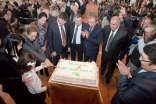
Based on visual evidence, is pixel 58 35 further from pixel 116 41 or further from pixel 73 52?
pixel 116 41

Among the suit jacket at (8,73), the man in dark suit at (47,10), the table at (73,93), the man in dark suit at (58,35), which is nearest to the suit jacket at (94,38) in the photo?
the man in dark suit at (58,35)

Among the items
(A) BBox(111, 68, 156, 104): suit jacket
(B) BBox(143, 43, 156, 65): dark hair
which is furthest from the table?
(B) BBox(143, 43, 156, 65): dark hair

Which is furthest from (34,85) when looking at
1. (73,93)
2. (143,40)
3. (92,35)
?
(143,40)

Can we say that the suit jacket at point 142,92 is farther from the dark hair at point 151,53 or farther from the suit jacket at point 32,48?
the suit jacket at point 32,48

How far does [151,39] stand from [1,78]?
8.06 feet


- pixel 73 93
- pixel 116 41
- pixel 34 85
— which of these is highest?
pixel 116 41

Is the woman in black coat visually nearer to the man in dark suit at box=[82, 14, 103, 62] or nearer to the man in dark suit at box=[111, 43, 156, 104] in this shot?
the man in dark suit at box=[111, 43, 156, 104]

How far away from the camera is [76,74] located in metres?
2.01

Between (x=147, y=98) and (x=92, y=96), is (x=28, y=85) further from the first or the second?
(x=147, y=98)

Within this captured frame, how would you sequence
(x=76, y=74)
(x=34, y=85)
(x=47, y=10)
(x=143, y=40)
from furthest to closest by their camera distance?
(x=47, y=10) < (x=143, y=40) < (x=76, y=74) < (x=34, y=85)

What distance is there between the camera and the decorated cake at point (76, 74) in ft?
6.35

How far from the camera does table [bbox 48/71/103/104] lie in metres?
1.94

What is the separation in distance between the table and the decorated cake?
0.06 metres

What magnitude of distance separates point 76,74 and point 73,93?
308mm
